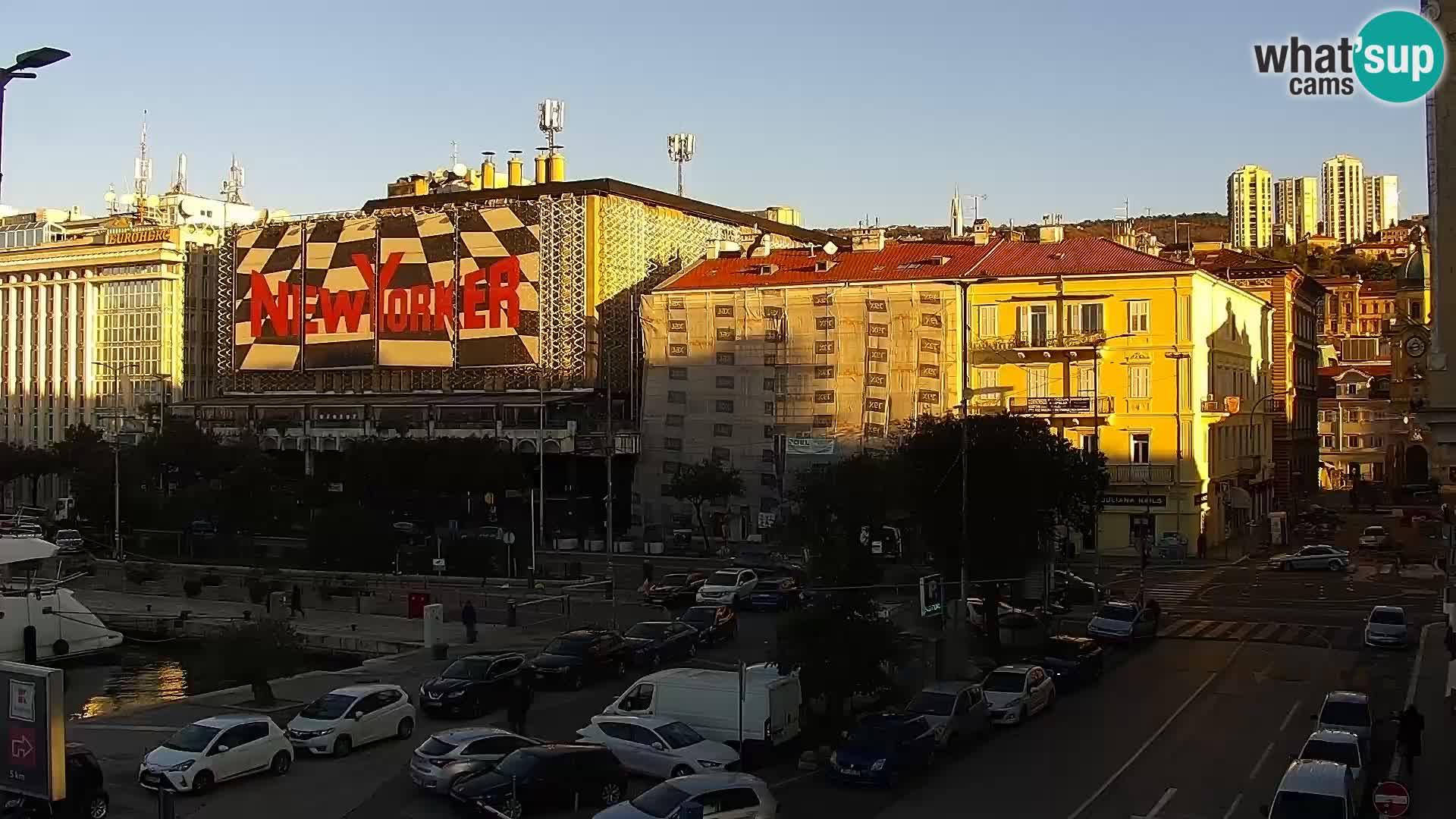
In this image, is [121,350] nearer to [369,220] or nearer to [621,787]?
[369,220]

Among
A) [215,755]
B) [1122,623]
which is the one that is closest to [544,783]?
[215,755]

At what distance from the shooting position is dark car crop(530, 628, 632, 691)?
3519cm

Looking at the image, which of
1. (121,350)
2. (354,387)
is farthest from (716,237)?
(121,350)

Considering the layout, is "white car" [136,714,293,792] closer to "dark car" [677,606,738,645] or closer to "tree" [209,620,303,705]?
"tree" [209,620,303,705]

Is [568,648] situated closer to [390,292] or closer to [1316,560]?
[1316,560]

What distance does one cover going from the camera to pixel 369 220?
91.8m

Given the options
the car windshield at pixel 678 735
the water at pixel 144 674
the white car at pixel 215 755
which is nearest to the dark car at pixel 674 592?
the water at pixel 144 674

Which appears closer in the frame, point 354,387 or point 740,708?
point 740,708

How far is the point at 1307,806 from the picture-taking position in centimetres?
2139

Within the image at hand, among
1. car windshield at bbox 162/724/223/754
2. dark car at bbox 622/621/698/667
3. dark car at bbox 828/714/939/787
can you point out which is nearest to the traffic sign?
dark car at bbox 828/714/939/787

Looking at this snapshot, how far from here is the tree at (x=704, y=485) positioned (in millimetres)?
70875

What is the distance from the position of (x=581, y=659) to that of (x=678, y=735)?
33.1 ft

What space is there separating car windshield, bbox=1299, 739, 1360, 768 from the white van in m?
9.47

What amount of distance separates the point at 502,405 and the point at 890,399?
25727mm
